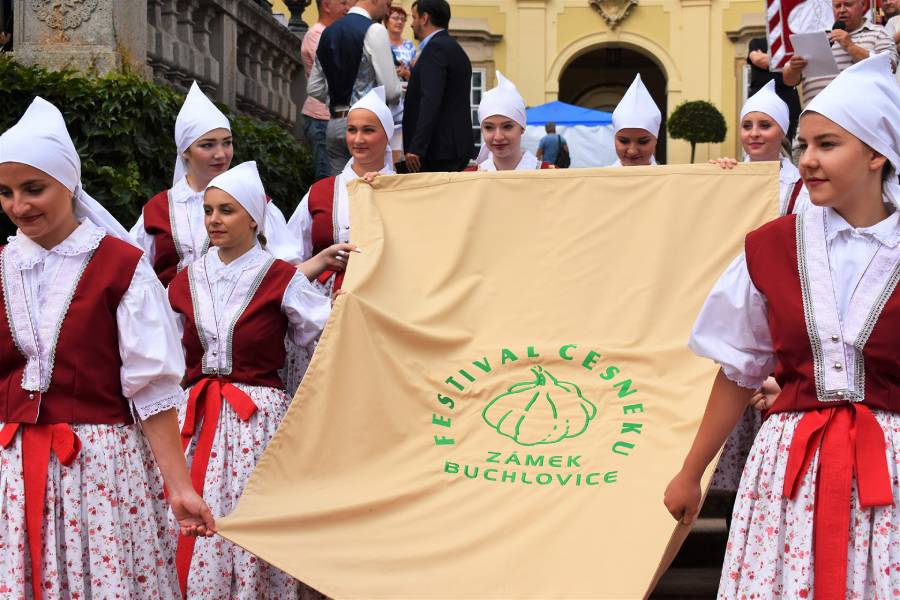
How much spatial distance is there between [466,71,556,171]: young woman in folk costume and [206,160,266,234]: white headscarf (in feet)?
5.73

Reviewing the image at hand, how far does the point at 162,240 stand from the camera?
5766 mm

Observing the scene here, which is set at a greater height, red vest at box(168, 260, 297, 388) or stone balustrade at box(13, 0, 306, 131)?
stone balustrade at box(13, 0, 306, 131)

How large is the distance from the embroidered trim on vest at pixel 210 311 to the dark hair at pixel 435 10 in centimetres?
325

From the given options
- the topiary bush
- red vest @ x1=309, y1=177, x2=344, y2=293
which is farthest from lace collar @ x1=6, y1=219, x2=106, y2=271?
the topiary bush

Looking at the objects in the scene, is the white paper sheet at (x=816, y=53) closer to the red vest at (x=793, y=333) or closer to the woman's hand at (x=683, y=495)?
the red vest at (x=793, y=333)

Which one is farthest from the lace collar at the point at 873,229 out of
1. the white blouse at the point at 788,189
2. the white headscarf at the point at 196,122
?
the white headscarf at the point at 196,122

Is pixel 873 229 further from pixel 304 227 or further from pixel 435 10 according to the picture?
pixel 435 10

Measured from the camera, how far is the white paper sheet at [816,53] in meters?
7.03

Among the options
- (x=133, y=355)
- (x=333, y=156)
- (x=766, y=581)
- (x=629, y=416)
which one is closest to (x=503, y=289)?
(x=629, y=416)

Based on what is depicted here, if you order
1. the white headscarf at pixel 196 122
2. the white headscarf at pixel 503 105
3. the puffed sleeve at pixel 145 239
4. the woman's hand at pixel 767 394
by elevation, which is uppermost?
the white headscarf at pixel 503 105

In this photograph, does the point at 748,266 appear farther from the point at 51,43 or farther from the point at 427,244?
the point at 51,43

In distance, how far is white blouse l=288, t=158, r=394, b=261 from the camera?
591cm

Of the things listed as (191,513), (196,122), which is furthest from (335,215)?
(191,513)

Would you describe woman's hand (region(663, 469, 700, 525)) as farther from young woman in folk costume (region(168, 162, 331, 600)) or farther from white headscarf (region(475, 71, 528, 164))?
white headscarf (region(475, 71, 528, 164))
